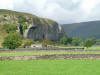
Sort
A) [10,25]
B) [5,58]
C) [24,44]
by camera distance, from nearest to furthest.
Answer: [5,58], [24,44], [10,25]

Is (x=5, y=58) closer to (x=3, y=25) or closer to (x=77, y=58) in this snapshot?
(x=77, y=58)

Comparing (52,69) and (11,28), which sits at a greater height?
(11,28)

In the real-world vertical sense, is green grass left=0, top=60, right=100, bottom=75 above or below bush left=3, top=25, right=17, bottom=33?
below

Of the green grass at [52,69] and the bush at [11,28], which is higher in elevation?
the bush at [11,28]

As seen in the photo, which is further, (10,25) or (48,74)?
(10,25)

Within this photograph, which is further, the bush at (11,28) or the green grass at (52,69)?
the bush at (11,28)

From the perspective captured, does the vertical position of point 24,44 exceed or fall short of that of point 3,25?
it falls short

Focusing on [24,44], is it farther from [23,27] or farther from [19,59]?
Answer: [19,59]

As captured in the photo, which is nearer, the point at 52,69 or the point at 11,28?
the point at 52,69

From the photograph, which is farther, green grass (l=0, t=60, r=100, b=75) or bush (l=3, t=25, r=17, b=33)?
bush (l=3, t=25, r=17, b=33)

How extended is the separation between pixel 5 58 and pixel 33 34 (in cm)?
16002

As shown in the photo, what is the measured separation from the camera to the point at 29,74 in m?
19.8

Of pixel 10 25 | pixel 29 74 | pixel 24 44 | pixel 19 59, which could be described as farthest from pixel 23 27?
pixel 29 74

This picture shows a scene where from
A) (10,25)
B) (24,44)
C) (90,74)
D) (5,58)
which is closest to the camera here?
(90,74)
